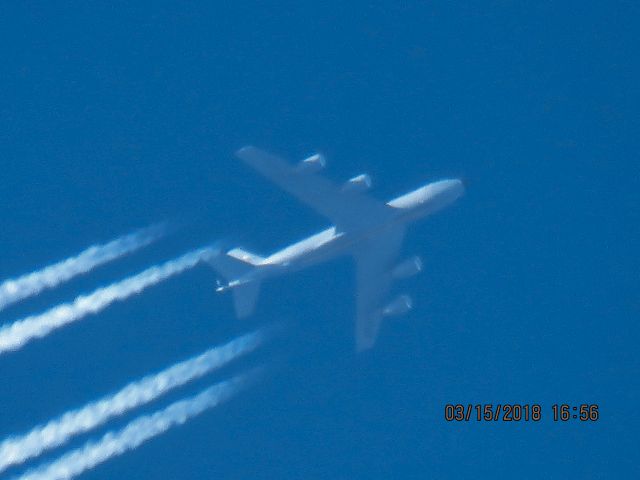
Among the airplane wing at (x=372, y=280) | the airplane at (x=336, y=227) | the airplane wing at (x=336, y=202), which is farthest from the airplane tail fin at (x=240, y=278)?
the airplane wing at (x=372, y=280)

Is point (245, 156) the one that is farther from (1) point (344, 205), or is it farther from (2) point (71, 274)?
(2) point (71, 274)

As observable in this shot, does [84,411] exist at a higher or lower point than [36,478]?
higher

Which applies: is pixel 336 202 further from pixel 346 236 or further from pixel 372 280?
pixel 372 280

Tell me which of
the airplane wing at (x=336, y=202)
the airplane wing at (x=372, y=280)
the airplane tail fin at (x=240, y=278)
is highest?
the airplane wing at (x=336, y=202)

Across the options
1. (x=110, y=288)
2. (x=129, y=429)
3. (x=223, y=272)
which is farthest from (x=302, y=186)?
(x=129, y=429)

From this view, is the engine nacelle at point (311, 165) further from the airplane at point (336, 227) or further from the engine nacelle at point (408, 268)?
the engine nacelle at point (408, 268)

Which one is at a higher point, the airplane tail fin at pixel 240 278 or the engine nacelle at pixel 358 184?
the engine nacelle at pixel 358 184

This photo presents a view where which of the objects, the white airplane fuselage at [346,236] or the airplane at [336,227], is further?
the white airplane fuselage at [346,236]

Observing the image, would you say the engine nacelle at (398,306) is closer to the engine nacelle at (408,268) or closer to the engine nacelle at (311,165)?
the engine nacelle at (408,268)

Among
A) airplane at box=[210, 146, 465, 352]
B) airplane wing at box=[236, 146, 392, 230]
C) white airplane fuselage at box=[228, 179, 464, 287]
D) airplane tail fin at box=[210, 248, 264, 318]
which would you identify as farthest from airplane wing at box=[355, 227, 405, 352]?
airplane tail fin at box=[210, 248, 264, 318]

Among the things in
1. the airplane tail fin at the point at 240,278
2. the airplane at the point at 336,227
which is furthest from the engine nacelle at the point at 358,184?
the airplane tail fin at the point at 240,278
